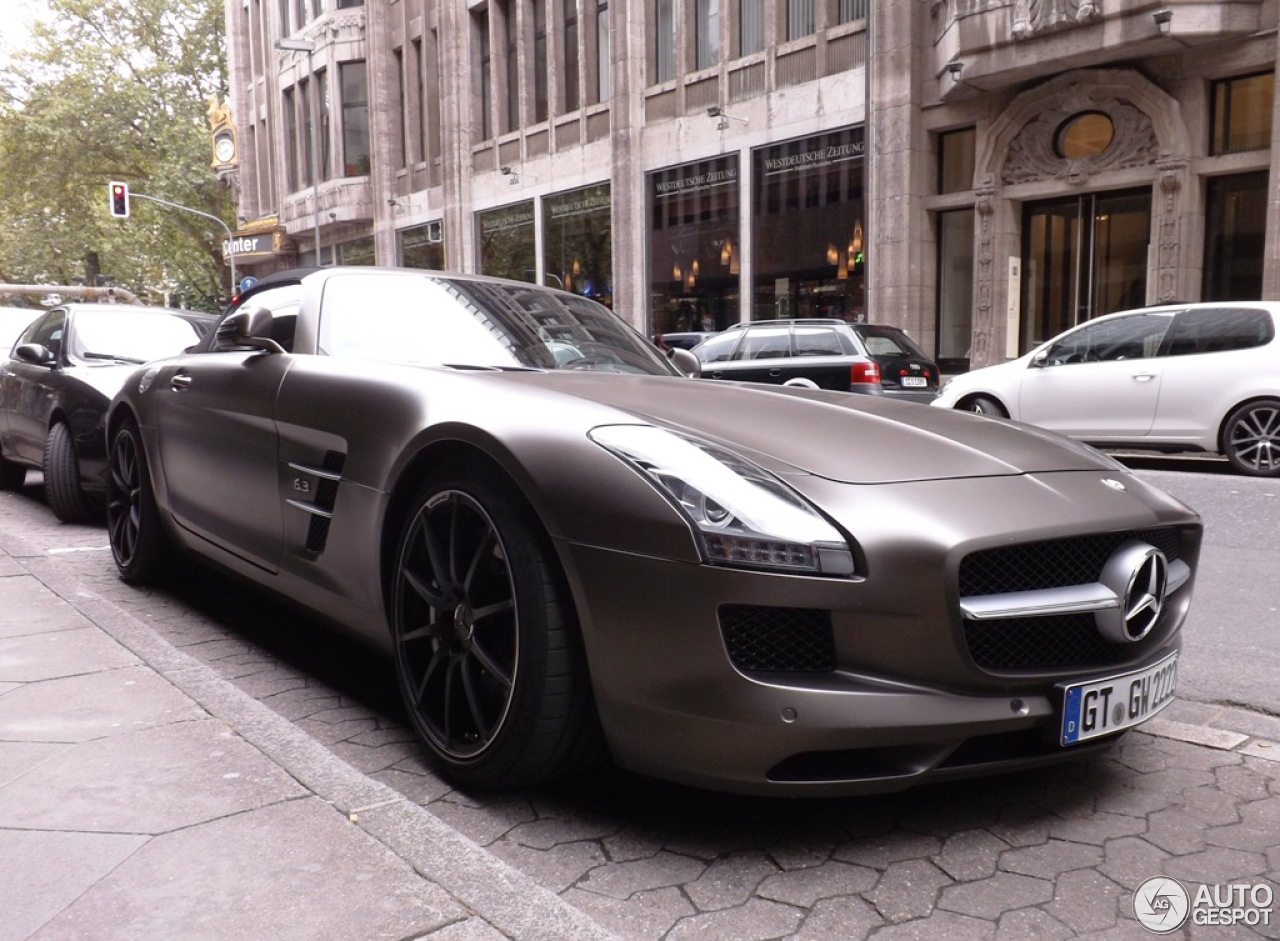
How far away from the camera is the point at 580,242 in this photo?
27484 mm

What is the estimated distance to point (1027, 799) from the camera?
276 cm

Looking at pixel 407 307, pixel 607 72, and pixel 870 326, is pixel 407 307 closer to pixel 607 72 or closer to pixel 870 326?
pixel 870 326

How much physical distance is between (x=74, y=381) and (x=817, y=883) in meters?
6.34

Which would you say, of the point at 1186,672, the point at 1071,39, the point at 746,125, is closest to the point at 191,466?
the point at 1186,672

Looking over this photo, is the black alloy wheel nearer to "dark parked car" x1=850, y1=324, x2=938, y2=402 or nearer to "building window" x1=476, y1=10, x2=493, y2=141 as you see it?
"dark parked car" x1=850, y1=324, x2=938, y2=402

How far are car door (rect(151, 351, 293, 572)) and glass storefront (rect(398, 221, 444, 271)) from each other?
2875cm

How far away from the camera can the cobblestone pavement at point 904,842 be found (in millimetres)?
2197

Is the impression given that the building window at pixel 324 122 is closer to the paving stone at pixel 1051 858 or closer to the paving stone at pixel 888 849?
the paving stone at pixel 888 849

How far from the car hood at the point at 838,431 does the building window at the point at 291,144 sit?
135 feet

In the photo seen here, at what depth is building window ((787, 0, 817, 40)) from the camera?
70.0ft

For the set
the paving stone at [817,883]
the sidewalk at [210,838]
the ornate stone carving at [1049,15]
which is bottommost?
the paving stone at [817,883]

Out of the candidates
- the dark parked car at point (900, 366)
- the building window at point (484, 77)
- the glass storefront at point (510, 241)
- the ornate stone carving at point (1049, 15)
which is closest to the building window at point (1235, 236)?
the ornate stone carving at point (1049, 15)

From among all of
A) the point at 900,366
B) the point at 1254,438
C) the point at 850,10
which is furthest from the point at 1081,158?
the point at 1254,438

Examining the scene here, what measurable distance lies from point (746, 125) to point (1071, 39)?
7374mm
